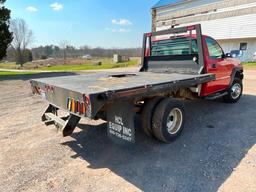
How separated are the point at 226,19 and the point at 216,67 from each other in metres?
25.5

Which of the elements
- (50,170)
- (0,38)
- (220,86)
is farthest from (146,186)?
(0,38)

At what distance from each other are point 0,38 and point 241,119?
65.8ft

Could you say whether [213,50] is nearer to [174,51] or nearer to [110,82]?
[174,51]

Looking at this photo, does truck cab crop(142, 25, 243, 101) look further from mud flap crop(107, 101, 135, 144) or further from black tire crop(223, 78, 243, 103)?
mud flap crop(107, 101, 135, 144)

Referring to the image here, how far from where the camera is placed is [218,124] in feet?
16.4

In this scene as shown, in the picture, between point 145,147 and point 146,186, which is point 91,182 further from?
point 145,147

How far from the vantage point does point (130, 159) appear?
356 centimetres

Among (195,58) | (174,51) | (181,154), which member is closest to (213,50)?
(195,58)

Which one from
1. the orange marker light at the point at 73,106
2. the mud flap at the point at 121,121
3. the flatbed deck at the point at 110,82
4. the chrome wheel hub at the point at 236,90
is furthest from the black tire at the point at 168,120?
the chrome wheel hub at the point at 236,90

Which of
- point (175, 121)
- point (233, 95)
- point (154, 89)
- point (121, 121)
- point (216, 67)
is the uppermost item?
point (216, 67)

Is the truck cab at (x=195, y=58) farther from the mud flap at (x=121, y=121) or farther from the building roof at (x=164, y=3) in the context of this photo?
the building roof at (x=164, y=3)

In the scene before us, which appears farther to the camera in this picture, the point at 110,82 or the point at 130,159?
the point at 110,82

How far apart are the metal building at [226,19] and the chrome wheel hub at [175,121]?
2201 centimetres

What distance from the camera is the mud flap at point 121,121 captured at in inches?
125
